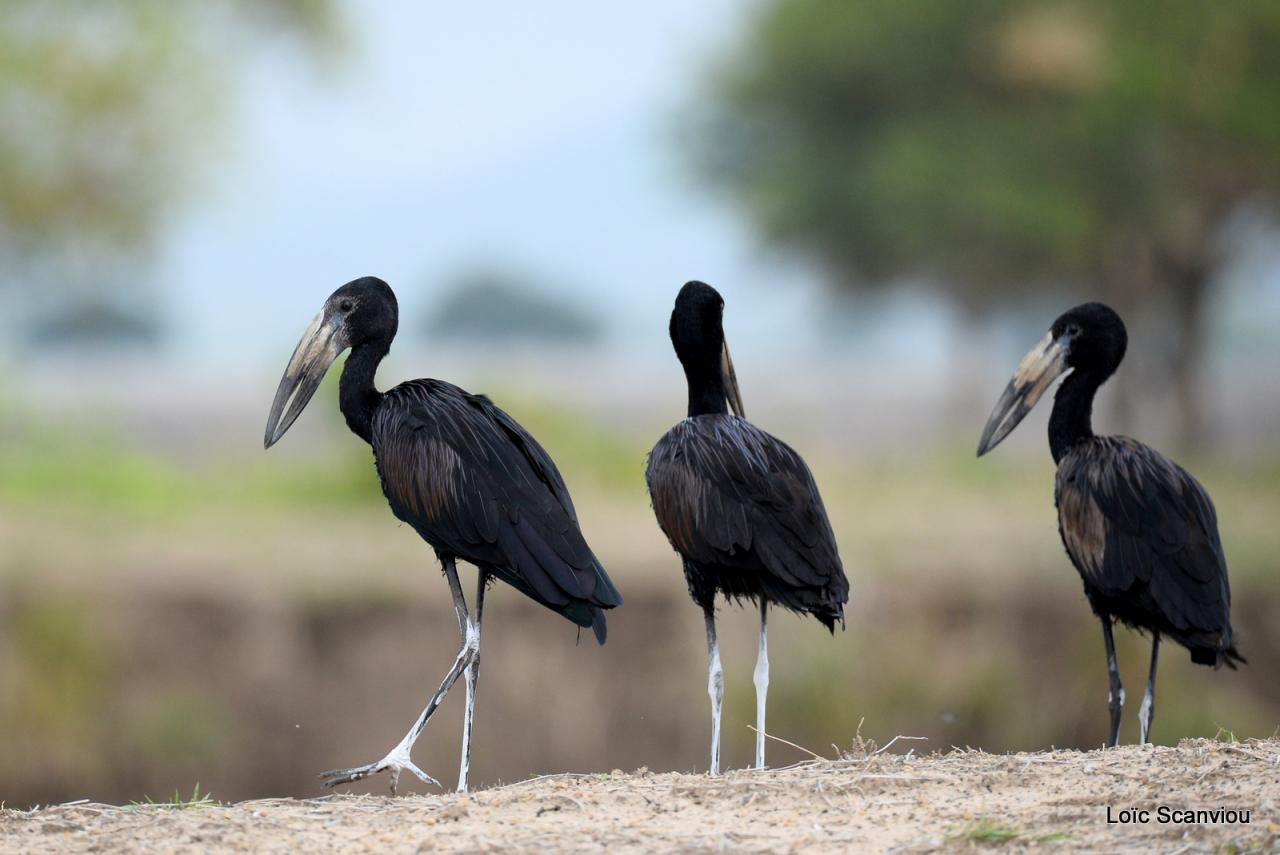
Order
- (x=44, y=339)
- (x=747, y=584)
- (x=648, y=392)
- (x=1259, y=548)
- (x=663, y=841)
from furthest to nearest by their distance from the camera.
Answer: (x=44, y=339), (x=648, y=392), (x=1259, y=548), (x=747, y=584), (x=663, y=841)

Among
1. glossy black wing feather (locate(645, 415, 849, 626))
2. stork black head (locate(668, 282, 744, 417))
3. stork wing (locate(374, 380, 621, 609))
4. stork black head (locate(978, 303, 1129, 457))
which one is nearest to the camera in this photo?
stork wing (locate(374, 380, 621, 609))

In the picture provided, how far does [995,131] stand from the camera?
29.6 meters

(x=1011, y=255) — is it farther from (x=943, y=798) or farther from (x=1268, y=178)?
(x=943, y=798)

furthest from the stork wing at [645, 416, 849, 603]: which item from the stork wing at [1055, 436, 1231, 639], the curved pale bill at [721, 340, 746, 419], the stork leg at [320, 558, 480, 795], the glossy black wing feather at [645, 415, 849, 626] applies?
the stork wing at [1055, 436, 1231, 639]

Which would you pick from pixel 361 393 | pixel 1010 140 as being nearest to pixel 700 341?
pixel 361 393

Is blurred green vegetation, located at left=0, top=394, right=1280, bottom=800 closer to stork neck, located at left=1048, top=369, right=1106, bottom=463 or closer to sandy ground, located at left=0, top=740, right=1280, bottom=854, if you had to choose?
stork neck, located at left=1048, top=369, right=1106, bottom=463

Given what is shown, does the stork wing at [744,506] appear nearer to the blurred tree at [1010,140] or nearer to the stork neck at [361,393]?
the stork neck at [361,393]

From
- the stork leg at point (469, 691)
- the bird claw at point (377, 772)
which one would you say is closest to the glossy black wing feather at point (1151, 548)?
the stork leg at point (469, 691)

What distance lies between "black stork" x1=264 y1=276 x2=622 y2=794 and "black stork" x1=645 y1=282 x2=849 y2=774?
0.45 m

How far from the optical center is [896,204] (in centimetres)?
3009

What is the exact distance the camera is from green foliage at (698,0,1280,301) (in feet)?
82.3

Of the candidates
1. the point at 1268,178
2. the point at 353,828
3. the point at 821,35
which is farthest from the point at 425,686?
the point at 821,35

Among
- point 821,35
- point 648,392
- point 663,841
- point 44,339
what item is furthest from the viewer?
point 44,339

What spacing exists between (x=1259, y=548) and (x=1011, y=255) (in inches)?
607
